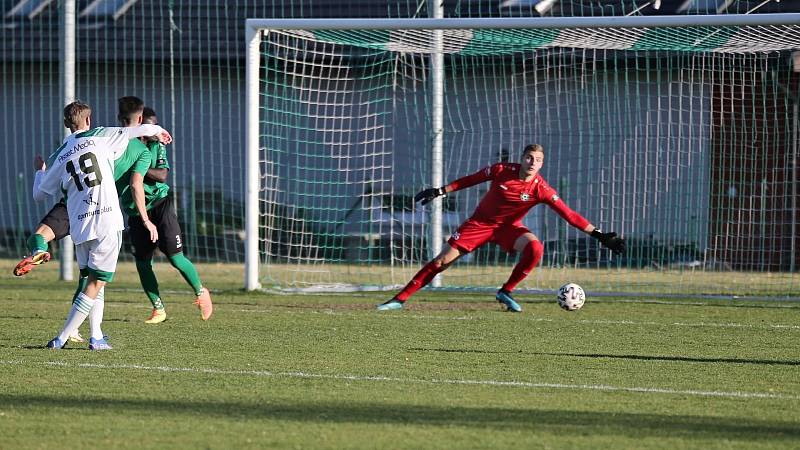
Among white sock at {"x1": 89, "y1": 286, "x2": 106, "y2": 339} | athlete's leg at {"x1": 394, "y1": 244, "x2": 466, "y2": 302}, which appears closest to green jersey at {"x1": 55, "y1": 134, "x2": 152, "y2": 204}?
white sock at {"x1": 89, "y1": 286, "x2": 106, "y2": 339}

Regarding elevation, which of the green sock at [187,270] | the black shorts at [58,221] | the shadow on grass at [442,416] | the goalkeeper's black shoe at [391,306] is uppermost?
the black shorts at [58,221]

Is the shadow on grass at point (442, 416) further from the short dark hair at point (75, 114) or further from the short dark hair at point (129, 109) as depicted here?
the short dark hair at point (129, 109)

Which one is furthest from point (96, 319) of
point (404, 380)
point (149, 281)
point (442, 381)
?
point (442, 381)

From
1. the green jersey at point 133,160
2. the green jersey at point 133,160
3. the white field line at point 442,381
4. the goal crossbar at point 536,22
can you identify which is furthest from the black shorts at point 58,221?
the goal crossbar at point 536,22

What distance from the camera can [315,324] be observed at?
34.0ft

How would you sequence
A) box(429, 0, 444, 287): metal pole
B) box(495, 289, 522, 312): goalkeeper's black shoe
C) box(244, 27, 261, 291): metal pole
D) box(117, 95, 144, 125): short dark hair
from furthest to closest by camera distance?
1. box(429, 0, 444, 287): metal pole
2. box(244, 27, 261, 291): metal pole
3. box(495, 289, 522, 312): goalkeeper's black shoe
4. box(117, 95, 144, 125): short dark hair

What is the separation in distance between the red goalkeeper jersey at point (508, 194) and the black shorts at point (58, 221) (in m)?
3.65

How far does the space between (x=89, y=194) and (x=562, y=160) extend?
38.0ft

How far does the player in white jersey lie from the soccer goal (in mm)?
A: 5400

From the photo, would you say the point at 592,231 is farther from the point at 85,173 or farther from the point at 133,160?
the point at 85,173

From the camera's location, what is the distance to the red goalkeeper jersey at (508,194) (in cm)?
1165

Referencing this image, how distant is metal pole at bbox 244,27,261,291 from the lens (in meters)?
13.6

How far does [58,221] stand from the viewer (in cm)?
933

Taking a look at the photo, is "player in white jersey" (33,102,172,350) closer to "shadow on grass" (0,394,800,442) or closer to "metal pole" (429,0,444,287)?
"shadow on grass" (0,394,800,442)
